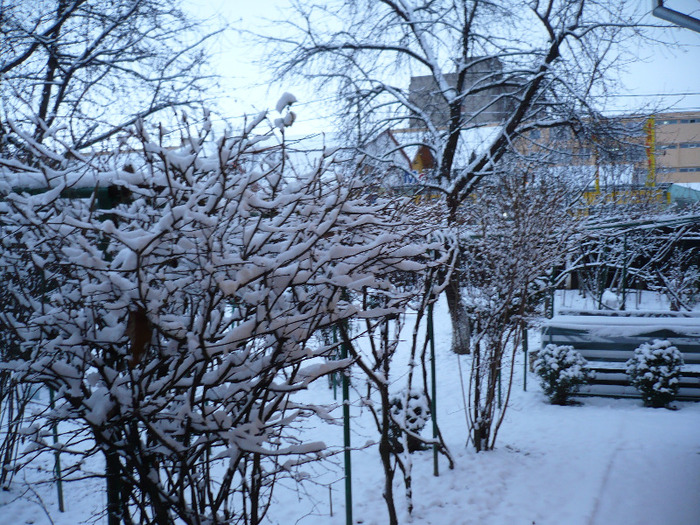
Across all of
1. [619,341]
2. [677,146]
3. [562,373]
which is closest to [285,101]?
[562,373]

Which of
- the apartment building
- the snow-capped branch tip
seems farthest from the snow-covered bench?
the snow-capped branch tip

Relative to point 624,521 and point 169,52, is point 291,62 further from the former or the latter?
point 624,521

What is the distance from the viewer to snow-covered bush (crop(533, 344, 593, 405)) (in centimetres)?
715

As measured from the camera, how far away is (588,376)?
7.36 metres

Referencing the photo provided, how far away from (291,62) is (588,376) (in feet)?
23.5

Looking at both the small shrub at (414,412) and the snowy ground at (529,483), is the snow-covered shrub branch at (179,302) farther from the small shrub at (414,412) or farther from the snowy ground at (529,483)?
the small shrub at (414,412)

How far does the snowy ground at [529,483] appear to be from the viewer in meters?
3.94

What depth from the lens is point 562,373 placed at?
7.15m

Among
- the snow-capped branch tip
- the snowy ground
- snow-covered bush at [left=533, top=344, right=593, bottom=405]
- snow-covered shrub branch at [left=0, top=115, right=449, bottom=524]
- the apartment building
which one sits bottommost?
the snowy ground

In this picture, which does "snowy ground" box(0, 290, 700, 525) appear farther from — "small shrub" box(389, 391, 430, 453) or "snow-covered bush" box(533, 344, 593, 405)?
"snow-covered bush" box(533, 344, 593, 405)

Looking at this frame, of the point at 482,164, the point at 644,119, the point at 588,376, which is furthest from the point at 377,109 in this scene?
the point at 588,376

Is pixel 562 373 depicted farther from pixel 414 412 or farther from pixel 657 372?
pixel 414 412

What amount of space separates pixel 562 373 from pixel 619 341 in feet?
3.78

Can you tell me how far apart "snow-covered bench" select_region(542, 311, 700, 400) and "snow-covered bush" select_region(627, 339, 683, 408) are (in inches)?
11.9
